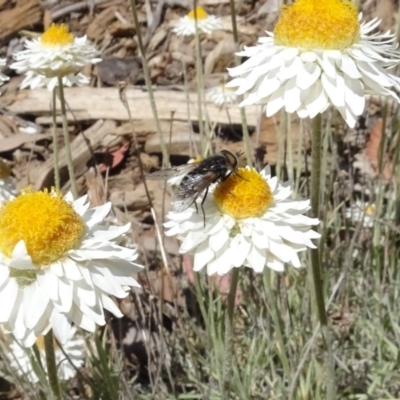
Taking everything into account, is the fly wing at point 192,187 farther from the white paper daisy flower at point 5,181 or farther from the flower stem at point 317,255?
the white paper daisy flower at point 5,181

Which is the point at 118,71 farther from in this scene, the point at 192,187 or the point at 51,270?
the point at 51,270

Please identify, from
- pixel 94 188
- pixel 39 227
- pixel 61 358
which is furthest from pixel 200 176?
pixel 94 188

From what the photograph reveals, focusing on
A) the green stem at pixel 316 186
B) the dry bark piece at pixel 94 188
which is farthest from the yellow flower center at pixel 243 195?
the dry bark piece at pixel 94 188

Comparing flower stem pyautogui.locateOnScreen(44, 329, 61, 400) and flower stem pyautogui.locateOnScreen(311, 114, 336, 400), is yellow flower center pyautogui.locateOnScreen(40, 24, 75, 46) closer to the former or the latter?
flower stem pyautogui.locateOnScreen(311, 114, 336, 400)

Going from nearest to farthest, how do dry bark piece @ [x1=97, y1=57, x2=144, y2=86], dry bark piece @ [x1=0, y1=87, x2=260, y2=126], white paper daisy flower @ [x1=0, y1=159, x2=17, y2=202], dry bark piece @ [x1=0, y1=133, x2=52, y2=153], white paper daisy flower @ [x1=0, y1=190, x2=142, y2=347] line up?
white paper daisy flower @ [x1=0, y1=190, x2=142, y2=347]
white paper daisy flower @ [x1=0, y1=159, x2=17, y2=202]
dry bark piece @ [x1=0, y1=87, x2=260, y2=126]
dry bark piece @ [x1=0, y1=133, x2=52, y2=153]
dry bark piece @ [x1=97, y1=57, x2=144, y2=86]

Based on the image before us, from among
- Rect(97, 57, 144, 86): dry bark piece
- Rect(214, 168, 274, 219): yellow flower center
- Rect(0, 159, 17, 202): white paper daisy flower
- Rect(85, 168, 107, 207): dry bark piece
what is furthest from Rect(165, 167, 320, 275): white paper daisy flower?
Rect(97, 57, 144, 86): dry bark piece

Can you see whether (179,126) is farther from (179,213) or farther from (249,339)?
(179,213)
